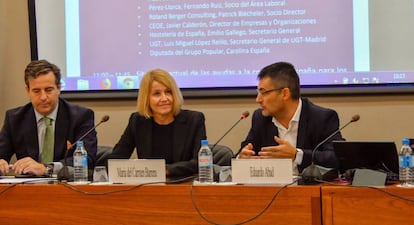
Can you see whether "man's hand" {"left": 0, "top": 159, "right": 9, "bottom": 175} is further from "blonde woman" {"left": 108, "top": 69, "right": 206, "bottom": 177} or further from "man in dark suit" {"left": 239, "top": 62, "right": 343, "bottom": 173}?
"man in dark suit" {"left": 239, "top": 62, "right": 343, "bottom": 173}

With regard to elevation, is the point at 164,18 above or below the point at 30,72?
above

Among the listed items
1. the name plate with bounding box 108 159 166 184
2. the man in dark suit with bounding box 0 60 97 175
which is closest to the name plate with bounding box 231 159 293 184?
the name plate with bounding box 108 159 166 184

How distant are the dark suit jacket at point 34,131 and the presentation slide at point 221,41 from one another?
72 centimetres

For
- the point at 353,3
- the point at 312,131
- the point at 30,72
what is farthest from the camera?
the point at 353,3

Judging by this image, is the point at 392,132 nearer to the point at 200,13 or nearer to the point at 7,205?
the point at 200,13

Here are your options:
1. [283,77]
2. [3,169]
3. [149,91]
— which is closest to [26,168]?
[3,169]

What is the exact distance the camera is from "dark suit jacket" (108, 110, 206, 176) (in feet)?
9.26

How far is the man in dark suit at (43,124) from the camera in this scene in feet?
9.58

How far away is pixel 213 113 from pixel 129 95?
0.56 meters

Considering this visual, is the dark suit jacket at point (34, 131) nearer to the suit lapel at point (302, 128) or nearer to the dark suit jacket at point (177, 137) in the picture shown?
the dark suit jacket at point (177, 137)

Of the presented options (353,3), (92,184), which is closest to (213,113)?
(353,3)

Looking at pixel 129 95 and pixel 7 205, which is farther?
pixel 129 95

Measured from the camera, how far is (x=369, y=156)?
83.7 inches

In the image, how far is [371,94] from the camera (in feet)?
11.3
